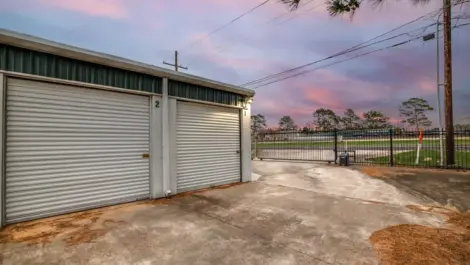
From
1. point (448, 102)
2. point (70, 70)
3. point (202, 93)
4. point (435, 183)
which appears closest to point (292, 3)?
point (70, 70)

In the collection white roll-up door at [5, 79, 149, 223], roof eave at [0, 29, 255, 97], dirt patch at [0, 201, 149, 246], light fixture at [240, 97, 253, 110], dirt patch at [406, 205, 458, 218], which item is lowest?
dirt patch at [406, 205, 458, 218]

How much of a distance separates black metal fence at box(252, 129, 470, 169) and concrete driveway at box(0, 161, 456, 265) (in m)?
6.01

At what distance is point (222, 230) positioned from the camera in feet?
12.0

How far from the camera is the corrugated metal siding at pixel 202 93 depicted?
6368 millimetres

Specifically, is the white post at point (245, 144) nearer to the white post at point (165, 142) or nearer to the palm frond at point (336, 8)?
the white post at point (165, 142)

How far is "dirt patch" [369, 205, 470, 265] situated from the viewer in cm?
262

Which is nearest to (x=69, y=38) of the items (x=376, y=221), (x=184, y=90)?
(x=184, y=90)

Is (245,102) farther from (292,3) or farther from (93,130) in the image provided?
(292,3)

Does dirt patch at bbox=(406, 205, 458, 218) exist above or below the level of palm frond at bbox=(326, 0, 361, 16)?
below

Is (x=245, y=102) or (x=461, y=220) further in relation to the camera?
(x=245, y=102)

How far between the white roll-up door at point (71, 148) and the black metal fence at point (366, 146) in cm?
997

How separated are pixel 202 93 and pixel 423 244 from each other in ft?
19.6

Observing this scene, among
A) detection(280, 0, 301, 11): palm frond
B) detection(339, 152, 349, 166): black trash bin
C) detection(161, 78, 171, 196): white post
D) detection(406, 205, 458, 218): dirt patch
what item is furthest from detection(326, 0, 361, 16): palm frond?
detection(339, 152, 349, 166): black trash bin

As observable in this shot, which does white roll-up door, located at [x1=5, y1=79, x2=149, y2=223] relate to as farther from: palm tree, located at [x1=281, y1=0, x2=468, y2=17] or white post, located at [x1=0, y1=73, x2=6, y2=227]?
palm tree, located at [x1=281, y1=0, x2=468, y2=17]
